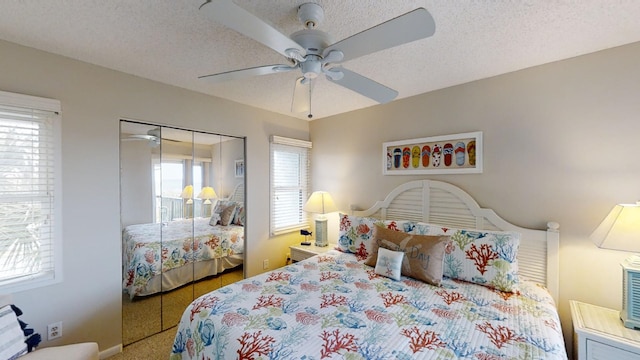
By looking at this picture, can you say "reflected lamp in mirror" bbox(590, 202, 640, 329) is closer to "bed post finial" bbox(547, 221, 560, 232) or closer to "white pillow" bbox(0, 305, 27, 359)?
"bed post finial" bbox(547, 221, 560, 232)

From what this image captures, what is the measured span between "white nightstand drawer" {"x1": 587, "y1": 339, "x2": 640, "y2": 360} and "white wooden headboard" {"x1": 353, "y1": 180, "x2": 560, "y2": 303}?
21.2 inches

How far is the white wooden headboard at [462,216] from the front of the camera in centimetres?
204

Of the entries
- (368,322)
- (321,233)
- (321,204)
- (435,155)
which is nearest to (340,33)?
(435,155)

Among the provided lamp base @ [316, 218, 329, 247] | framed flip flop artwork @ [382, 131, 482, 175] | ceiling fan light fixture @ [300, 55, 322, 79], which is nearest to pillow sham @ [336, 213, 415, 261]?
lamp base @ [316, 218, 329, 247]

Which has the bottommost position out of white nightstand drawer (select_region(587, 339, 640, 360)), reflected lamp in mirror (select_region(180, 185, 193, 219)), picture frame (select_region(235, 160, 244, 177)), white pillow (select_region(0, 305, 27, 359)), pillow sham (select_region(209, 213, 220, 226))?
white nightstand drawer (select_region(587, 339, 640, 360))

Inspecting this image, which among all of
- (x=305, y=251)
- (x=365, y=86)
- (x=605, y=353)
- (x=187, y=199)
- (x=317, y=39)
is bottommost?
(x=605, y=353)

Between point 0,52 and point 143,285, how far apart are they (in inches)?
78.5

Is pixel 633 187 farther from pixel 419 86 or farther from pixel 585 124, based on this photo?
pixel 419 86

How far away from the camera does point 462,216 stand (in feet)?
8.21

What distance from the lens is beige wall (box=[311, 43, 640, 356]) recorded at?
1855mm

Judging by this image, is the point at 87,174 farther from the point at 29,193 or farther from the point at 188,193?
the point at 188,193

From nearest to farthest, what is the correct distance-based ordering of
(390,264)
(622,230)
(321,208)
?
(622,230) → (390,264) → (321,208)

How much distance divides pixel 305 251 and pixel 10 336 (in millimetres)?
2262

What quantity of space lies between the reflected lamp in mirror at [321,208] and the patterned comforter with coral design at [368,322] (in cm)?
128
